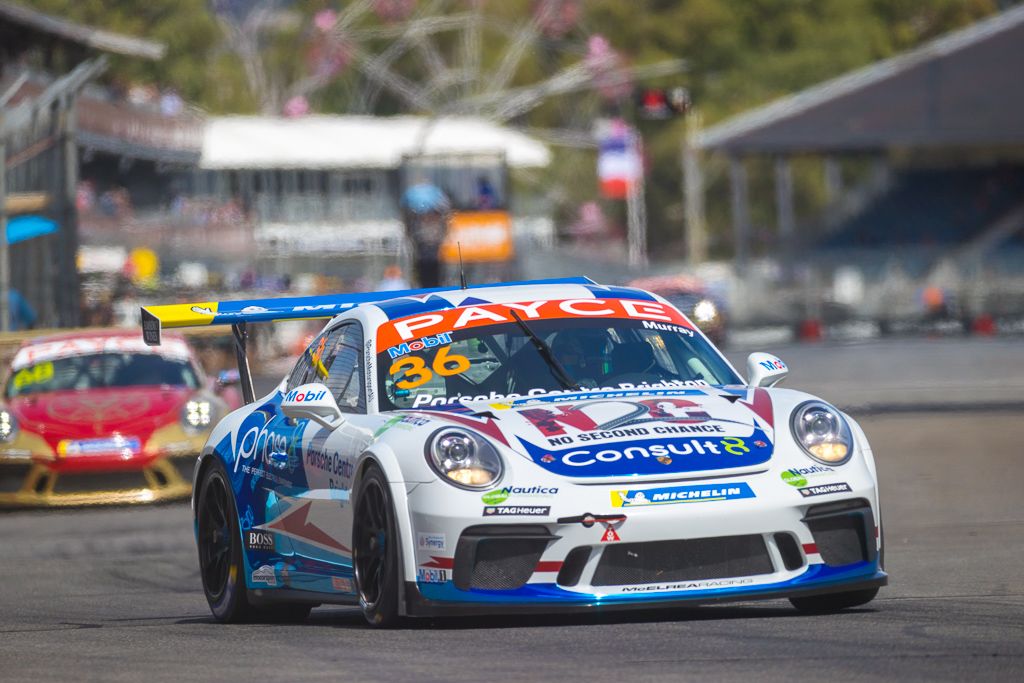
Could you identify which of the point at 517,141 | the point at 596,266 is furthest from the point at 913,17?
the point at 596,266

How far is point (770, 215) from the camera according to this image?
302 feet

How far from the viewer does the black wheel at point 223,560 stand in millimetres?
8844

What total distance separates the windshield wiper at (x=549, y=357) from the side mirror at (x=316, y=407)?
0.76 m

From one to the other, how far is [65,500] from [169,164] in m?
33.8

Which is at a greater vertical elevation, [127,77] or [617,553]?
[127,77]

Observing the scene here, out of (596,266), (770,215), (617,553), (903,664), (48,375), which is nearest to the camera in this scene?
(903,664)

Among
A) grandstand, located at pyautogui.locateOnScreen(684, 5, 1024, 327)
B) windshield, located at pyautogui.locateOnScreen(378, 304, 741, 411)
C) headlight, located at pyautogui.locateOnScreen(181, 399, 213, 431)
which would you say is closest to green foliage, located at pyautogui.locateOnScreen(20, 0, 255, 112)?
grandstand, located at pyautogui.locateOnScreen(684, 5, 1024, 327)

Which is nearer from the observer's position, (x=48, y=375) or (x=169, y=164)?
(x=48, y=375)

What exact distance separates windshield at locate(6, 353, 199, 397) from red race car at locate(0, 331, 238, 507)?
0.02 m

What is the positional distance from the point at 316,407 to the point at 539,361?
0.85 metres

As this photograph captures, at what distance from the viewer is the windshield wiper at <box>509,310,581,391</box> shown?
26.7 feet

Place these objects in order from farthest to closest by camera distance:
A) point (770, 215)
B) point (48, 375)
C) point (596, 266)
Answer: point (770, 215) < point (596, 266) < point (48, 375)

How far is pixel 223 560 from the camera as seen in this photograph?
911 cm

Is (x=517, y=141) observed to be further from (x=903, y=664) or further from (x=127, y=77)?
(x=903, y=664)
